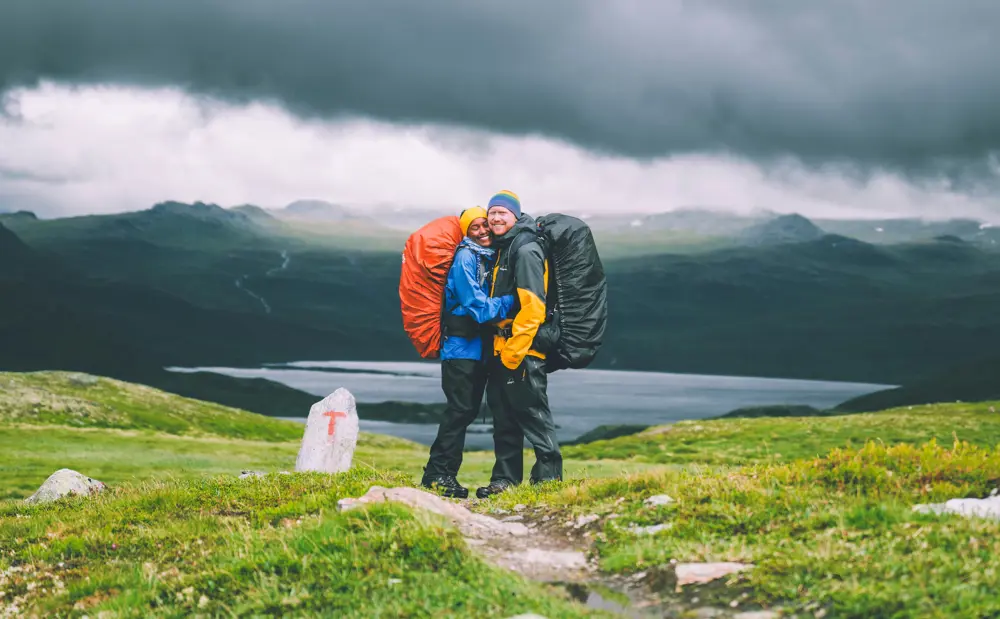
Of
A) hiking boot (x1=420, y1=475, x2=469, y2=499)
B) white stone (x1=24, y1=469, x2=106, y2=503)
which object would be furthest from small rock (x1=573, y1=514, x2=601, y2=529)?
white stone (x1=24, y1=469, x2=106, y2=503)

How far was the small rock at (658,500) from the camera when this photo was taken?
384 inches

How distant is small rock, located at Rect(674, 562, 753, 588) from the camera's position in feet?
24.2

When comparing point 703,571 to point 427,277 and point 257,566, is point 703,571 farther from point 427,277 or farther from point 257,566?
point 427,277

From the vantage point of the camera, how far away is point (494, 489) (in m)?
13.6

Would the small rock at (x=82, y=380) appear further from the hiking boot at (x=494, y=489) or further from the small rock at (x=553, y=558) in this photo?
the small rock at (x=553, y=558)

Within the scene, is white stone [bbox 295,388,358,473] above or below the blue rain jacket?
below

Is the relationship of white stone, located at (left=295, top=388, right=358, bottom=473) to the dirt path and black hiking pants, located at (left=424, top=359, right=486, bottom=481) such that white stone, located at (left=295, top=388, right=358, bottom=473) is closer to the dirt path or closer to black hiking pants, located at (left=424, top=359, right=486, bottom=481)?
black hiking pants, located at (left=424, top=359, right=486, bottom=481)

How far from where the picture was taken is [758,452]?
5944cm

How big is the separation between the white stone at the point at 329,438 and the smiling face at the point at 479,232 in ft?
18.9

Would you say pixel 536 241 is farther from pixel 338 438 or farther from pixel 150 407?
pixel 150 407

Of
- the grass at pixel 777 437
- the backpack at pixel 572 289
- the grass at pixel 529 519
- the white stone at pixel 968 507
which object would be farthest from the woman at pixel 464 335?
the grass at pixel 777 437

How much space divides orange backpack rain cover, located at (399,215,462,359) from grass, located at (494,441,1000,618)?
358 cm

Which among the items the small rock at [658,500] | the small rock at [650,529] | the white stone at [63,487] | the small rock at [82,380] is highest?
the small rock at [658,500]

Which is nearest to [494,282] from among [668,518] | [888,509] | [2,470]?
[668,518]
